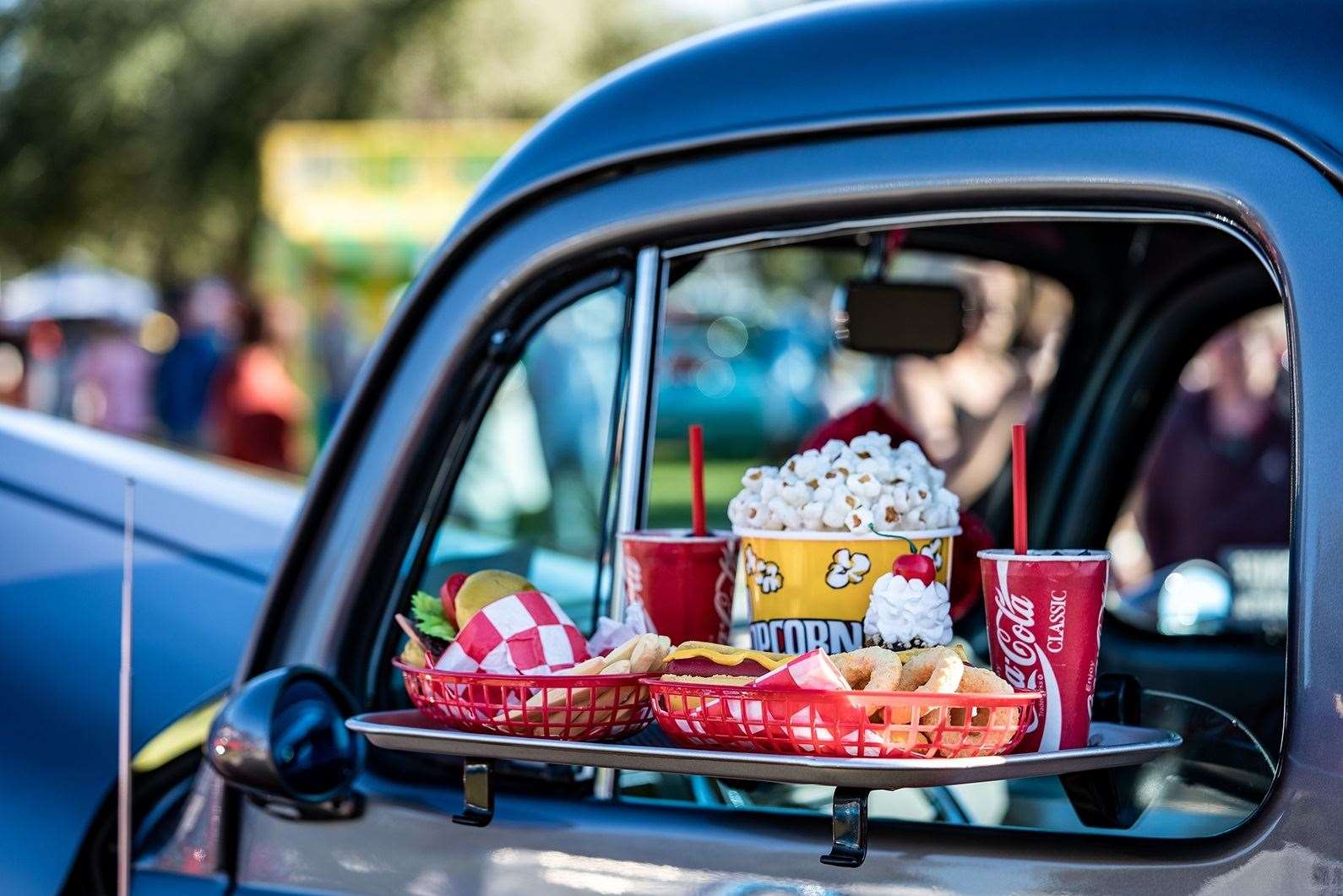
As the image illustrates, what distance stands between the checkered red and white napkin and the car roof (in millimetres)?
435

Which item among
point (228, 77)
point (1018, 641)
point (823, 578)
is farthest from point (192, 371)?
point (1018, 641)

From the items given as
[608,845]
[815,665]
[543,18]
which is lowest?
[608,845]

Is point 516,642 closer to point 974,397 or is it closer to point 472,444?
point 472,444

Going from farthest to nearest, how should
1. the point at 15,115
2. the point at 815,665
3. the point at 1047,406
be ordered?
the point at 15,115 < the point at 1047,406 < the point at 815,665

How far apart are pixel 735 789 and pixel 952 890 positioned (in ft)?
1.17

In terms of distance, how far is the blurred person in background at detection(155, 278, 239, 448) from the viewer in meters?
10.3

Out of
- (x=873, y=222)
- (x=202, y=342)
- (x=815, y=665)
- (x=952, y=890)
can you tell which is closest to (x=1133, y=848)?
(x=952, y=890)

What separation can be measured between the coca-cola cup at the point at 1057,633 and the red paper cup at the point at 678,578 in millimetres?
337

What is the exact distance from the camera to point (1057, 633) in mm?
1290

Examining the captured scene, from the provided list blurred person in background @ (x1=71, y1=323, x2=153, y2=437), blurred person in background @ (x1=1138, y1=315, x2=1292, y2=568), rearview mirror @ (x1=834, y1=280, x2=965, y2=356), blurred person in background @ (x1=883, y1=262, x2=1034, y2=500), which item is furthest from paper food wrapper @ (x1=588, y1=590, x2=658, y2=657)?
blurred person in background @ (x1=71, y1=323, x2=153, y2=437)

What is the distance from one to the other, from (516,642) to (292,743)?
0.96ft

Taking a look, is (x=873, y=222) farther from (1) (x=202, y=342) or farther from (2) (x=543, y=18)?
(2) (x=543, y=18)

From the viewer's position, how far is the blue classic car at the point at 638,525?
3.92 ft

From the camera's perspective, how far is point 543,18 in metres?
18.0
